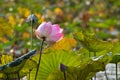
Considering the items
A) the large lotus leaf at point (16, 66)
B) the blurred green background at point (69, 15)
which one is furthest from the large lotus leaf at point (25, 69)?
the blurred green background at point (69, 15)

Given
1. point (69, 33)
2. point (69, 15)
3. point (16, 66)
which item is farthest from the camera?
point (69, 15)

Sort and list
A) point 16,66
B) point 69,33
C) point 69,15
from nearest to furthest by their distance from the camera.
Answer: point 16,66 → point 69,33 → point 69,15

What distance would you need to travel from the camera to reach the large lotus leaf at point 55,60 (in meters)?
1.03

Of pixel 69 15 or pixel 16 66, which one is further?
pixel 69 15

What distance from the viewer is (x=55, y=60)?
1.03m

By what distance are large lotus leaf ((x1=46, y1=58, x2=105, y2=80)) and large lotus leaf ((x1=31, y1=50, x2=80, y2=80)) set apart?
34 mm

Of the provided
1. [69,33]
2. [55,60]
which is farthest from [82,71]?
[69,33]

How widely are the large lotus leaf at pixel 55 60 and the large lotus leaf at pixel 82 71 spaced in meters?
0.03

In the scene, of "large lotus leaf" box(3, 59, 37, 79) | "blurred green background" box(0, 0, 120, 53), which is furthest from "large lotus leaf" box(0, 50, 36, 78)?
"blurred green background" box(0, 0, 120, 53)

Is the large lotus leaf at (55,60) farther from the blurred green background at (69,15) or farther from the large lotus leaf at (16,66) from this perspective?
the blurred green background at (69,15)

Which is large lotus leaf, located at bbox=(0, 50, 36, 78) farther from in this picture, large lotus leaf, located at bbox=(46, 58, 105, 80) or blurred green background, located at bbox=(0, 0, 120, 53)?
blurred green background, located at bbox=(0, 0, 120, 53)

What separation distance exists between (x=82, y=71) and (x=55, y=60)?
0.25ft

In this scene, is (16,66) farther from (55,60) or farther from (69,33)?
(69,33)

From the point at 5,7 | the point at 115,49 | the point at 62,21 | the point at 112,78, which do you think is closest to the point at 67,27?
the point at 62,21
